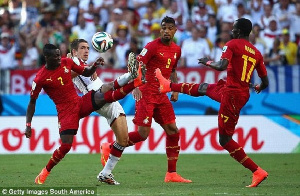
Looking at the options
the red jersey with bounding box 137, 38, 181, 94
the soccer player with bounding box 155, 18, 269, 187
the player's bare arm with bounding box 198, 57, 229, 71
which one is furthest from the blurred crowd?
the player's bare arm with bounding box 198, 57, 229, 71

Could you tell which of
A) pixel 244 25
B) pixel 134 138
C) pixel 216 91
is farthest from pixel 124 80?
pixel 244 25

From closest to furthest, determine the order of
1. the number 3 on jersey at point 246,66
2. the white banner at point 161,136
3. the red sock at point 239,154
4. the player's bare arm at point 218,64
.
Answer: the player's bare arm at point 218,64 → the number 3 on jersey at point 246,66 → the red sock at point 239,154 → the white banner at point 161,136

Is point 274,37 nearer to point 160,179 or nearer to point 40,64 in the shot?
point 40,64

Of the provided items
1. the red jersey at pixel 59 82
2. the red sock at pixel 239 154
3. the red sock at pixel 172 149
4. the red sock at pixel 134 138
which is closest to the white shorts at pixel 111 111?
the red sock at pixel 134 138

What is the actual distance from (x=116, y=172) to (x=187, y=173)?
136cm

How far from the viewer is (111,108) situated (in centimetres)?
1265

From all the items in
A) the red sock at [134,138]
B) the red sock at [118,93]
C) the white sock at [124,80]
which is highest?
the white sock at [124,80]

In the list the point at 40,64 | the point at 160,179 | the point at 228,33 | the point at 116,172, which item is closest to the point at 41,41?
the point at 40,64

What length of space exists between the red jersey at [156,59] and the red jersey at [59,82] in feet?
4.02

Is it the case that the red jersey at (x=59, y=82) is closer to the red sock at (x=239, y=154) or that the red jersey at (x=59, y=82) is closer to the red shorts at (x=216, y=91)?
the red shorts at (x=216, y=91)

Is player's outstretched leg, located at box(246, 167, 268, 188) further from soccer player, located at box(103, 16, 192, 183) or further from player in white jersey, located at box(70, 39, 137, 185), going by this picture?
player in white jersey, located at box(70, 39, 137, 185)

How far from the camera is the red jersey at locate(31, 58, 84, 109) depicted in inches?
463

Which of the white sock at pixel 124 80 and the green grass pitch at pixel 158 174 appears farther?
the white sock at pixel 124 80

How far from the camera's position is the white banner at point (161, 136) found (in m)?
18.6
